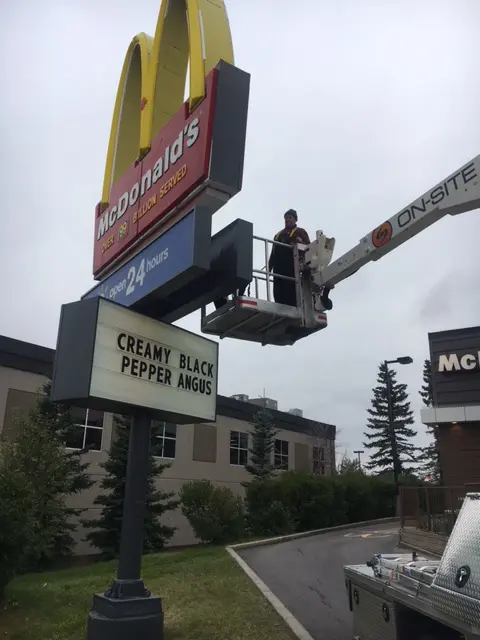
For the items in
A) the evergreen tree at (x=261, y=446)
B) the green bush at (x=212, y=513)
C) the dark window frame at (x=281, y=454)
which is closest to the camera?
the green bush at (x=212, y=513)

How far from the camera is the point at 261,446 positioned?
32.4 metres

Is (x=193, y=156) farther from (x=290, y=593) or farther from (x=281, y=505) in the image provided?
(x=281, y=505)

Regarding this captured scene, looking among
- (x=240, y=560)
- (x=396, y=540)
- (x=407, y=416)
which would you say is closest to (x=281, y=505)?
(x=396, y=540)

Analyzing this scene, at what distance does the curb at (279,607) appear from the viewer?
25.7 ft

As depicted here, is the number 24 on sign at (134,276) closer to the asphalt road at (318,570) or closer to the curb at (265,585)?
the curb at (265,585)

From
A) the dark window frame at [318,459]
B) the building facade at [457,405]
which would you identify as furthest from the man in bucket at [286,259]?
the dark window frame at [318,459]

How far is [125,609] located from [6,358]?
16.6m

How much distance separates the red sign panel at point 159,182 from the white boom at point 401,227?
2.55 m

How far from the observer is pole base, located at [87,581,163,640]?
21.0 ft

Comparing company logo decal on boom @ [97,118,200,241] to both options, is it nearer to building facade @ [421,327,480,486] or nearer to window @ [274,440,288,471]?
building facade @ [421,327,480,486]

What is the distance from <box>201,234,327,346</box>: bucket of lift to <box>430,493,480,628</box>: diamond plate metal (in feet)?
12.7

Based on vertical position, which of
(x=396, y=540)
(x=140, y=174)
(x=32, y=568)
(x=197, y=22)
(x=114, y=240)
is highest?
(x=197, y=22)

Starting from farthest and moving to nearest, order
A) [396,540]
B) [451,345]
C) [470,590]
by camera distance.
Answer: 1. [451,345]
2. [396,540]
3. [470,590]

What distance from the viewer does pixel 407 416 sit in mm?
66500
